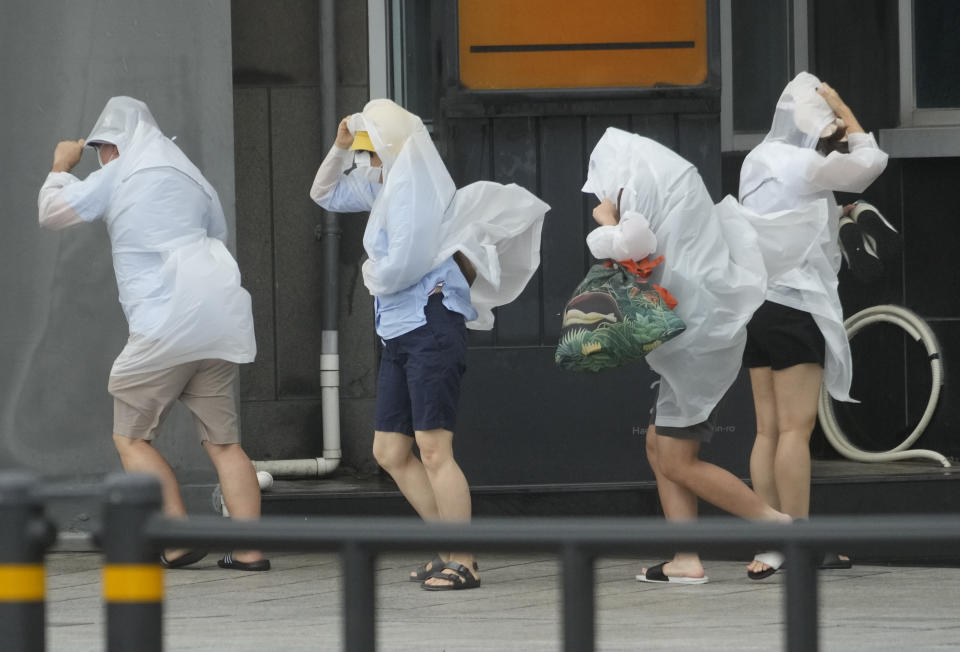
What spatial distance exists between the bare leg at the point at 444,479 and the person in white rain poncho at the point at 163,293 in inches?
30.7

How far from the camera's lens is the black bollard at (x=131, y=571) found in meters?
2.63

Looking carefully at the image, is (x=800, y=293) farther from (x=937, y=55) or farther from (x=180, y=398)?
(x=937, y=55)

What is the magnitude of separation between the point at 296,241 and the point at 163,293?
226 cm

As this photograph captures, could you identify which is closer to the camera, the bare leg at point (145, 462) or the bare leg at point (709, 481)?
the bare leg at point (709, 481)

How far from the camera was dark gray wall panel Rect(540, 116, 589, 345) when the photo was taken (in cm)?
705

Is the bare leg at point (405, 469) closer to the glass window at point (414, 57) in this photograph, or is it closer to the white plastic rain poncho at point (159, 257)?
the white plastic rain poncho at point (159, 257)

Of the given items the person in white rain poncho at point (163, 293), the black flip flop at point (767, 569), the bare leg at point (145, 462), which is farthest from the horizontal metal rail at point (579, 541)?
the bare leg at point (145, 462)

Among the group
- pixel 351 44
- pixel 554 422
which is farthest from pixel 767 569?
pixel 351 44

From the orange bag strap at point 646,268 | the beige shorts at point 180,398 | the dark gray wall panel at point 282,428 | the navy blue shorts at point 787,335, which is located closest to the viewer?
the orange bag strap at point 646,268

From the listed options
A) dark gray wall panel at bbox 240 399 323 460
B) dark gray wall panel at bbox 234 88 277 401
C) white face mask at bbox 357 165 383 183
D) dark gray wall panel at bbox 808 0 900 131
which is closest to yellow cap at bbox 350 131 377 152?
white face mask at bbox 357 165 383 183

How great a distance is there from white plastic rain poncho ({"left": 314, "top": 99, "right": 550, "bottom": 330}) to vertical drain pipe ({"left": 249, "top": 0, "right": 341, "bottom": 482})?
215cm

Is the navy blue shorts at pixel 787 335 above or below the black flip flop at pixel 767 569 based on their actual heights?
above

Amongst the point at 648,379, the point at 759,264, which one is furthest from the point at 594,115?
the point at 759,264

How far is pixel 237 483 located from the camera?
237 inches
